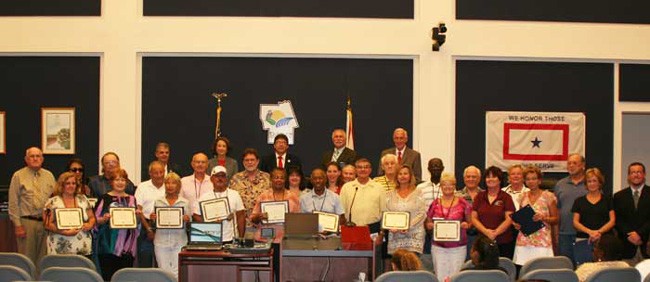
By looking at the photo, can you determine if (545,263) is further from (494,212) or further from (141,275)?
(141,275)

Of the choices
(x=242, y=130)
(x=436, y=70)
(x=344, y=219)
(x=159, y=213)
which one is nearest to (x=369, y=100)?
(x=436, y=70)

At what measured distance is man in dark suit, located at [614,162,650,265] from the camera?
981 cm

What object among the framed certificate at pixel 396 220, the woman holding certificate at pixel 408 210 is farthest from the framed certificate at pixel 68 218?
the woman holding certificate at pixel 408 210

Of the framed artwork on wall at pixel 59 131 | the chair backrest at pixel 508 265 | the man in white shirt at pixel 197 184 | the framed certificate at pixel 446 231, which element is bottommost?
the chair backrest at pixel 508 265

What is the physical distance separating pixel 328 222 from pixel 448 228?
4.26ft

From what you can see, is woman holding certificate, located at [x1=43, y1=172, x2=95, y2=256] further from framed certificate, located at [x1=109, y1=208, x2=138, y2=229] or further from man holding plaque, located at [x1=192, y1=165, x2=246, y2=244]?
man holding plaque, located at [x1=192, y1=165, x2=246, y2=244]

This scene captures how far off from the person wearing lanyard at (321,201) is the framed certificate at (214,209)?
0.94 meters

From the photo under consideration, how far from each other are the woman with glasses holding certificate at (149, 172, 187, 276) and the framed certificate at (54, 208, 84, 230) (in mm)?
808

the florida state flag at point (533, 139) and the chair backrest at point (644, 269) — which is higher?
the florida state flag at point (533, 139)

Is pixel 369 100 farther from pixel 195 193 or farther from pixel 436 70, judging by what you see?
pixel 195 193

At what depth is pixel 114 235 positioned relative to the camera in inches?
381

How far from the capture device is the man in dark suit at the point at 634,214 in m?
9.81

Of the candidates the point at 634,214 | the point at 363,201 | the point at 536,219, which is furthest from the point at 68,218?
the point at 634,214

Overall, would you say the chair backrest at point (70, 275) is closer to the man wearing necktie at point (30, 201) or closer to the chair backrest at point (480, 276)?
the chair backrest at point (480, 276)
